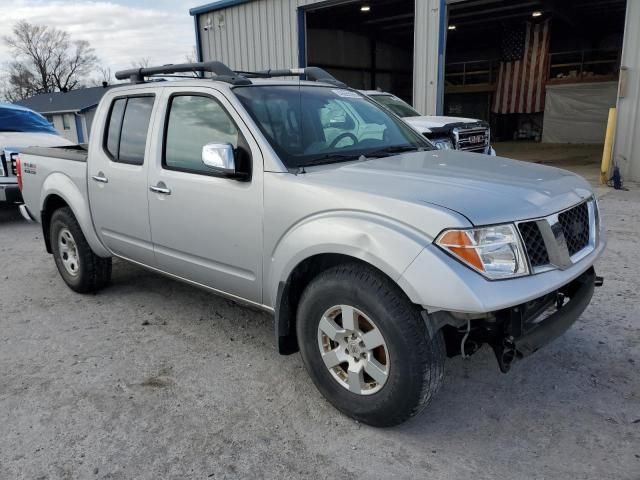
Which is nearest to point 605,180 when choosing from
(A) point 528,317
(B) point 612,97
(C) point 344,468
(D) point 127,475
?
(A) point 528,317

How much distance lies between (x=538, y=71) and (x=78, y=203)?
24.1m

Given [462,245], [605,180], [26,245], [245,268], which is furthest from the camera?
[605,180]

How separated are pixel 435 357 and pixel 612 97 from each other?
21.7m

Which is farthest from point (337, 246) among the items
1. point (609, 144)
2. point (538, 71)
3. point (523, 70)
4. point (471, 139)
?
point (523, 70)

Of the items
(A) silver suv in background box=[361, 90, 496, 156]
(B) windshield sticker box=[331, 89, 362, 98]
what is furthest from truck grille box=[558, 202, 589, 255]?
(A) silver suv in background box=[361, 90, 496, 156]

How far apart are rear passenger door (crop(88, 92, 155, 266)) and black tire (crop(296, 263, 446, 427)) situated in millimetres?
1712

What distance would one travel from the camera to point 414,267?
228 cm

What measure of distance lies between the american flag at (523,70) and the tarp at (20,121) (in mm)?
21107

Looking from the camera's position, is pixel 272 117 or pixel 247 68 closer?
pixel 272 117

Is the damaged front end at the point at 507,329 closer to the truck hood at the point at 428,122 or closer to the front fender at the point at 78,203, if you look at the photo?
the front fender at the point at 78,203

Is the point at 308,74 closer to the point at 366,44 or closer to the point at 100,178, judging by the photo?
the point at 100,178

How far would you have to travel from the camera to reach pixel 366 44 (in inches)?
1022

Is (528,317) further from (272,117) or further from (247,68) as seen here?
(247,68)

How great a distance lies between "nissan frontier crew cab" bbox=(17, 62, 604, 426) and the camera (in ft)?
7.64
